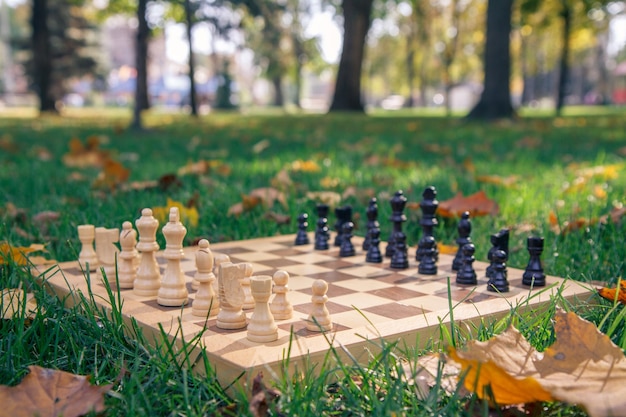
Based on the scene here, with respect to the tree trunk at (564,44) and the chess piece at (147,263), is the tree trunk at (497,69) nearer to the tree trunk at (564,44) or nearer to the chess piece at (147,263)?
the tree trunk at (564,44)

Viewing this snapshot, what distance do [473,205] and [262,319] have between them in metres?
2.12

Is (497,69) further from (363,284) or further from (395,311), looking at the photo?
(395,311)

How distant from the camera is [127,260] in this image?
8.30ft

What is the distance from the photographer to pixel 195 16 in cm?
2448

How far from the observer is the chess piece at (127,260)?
250 centimetres

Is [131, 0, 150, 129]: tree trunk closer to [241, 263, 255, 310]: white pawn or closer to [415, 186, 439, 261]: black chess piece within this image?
[415, 186, 439, 261]: black chess piece

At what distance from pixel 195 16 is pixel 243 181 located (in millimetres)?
20542

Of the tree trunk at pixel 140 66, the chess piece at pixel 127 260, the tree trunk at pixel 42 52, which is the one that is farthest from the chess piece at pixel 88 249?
the tree trunk at pixel 42 52

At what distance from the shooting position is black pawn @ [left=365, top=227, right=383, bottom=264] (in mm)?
2943

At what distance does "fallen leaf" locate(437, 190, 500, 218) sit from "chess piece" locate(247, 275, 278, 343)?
6.47 feet

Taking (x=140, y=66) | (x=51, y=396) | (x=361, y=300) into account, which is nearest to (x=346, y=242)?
(x=361, y=300)

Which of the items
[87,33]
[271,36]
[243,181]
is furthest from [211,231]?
[87,33]

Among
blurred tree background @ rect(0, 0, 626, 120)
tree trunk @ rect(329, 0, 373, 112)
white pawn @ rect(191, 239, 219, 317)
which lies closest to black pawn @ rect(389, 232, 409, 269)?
white pawn @ rect(191, 239, 219, 317)

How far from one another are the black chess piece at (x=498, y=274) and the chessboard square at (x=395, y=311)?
36cm
